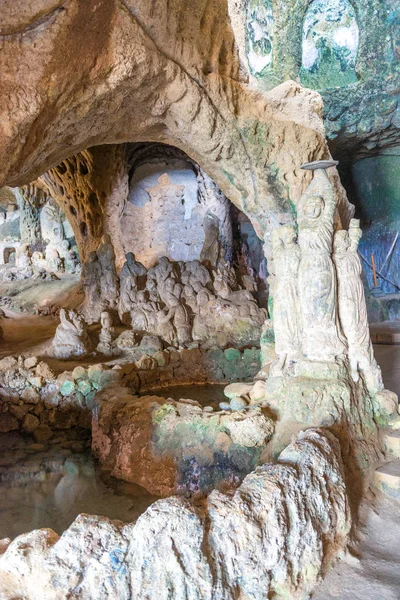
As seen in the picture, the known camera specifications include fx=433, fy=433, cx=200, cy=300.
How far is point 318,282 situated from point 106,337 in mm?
6171

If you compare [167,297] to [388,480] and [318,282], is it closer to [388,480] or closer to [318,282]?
[318,282]

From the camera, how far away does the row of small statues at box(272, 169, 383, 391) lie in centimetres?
470

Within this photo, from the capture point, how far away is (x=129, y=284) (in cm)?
1161

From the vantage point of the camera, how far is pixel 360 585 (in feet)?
9.86

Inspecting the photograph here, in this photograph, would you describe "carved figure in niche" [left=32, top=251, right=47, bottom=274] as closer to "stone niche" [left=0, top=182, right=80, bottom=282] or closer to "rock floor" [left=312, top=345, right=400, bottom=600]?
"stone niche" [left=0, top=182, right=80, bottom=282]

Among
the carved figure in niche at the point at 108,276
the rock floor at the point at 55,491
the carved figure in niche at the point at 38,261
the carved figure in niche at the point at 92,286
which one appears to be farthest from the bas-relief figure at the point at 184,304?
the carved figure in niche at the point at 38,261

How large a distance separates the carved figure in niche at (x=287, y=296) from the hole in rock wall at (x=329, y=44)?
26.9ft

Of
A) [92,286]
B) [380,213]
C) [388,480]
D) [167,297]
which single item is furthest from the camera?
[380,213]

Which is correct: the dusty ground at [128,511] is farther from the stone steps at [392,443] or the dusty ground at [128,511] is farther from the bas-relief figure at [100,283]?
the bas-relief figure at [100,283]

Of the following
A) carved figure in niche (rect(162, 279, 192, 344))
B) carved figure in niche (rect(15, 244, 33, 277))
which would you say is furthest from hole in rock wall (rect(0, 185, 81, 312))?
carved figure in niche (rect(162, 279, 192, 344))

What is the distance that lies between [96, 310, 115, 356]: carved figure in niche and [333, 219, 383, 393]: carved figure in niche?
5877 millimetres

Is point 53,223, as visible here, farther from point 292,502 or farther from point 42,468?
point 292,502

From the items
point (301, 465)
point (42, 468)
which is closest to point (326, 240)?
point (301, 465)

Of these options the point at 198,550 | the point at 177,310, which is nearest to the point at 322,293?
the point at 198,550
